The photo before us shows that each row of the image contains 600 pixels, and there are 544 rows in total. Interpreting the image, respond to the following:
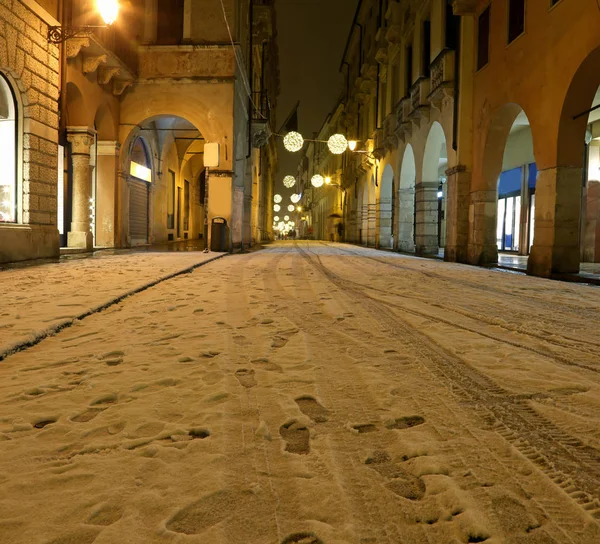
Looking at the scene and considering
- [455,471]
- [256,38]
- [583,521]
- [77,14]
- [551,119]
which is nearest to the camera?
[583,521]

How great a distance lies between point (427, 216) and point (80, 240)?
1187 cm

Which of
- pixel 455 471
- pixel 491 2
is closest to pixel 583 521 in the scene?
pixel 455 471

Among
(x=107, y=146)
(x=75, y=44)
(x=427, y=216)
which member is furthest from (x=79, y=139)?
(x=427, y=216)

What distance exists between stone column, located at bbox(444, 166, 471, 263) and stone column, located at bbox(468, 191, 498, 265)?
0.74 m

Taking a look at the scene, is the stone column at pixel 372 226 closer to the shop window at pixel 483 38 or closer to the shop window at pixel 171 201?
the shop window at pixel 171 201

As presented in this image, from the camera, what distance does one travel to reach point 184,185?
26844 mm

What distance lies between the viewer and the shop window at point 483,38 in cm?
1261

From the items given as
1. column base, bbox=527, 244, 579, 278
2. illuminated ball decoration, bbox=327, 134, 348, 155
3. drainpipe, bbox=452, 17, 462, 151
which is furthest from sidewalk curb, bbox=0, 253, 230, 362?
illuminated ball decoration, bbox=327, 134, 348, 155

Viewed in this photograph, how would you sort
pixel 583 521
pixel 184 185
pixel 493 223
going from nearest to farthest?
pixel 583 521, pixel 493 223, pixel 184 185

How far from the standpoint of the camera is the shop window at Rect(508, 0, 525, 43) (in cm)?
1079

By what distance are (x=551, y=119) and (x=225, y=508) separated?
10.1 m

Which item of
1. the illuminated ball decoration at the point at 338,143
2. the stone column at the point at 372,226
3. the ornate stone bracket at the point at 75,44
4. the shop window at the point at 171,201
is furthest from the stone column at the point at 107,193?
the stone column at the point at 372,226

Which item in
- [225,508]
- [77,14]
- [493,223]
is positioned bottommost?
[225,508]

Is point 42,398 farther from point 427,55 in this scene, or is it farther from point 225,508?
point 427,55
